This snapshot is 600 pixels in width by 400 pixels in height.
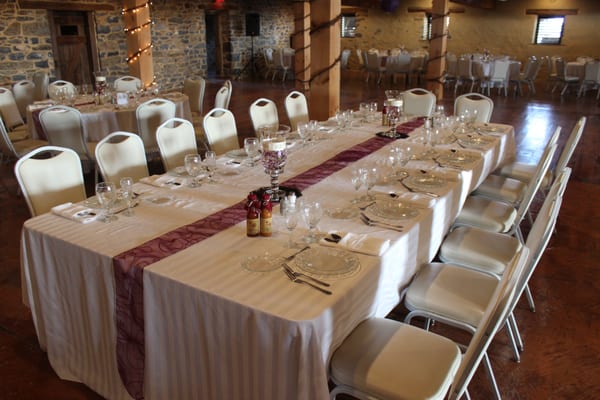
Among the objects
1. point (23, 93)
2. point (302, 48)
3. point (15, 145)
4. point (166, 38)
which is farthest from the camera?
point (166, 38)

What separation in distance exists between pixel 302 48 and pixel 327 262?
7072 mm

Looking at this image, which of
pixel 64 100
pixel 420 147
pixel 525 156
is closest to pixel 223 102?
pixel 64 100

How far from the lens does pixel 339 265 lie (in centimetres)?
192

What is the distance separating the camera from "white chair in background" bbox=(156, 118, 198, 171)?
3.58 m

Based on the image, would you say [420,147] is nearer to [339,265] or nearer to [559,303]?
[559,303]

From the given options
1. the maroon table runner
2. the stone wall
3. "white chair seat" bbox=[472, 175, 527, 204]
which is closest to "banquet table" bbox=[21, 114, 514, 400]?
the maroon table runner

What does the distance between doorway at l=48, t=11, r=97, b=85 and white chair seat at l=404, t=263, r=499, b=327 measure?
9682 millimetres

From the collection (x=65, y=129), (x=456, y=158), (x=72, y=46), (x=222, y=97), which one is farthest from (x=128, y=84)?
(x=456, y=158)

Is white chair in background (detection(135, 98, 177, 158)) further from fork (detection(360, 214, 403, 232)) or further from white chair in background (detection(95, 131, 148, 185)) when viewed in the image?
fork (detection(360, 214, 403, 232))

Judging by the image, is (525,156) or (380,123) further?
(525,156)

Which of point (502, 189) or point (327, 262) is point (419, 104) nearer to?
point (502, 189)

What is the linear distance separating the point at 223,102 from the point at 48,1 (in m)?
5.58

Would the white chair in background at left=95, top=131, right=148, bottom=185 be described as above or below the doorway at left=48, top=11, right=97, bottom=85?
below

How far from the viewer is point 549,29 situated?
45.2 feet
